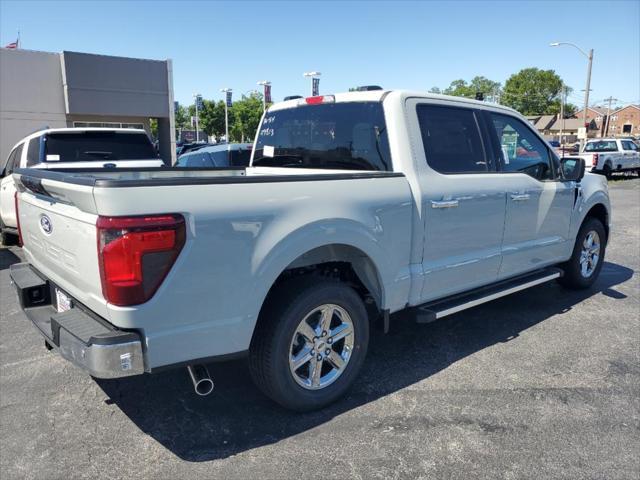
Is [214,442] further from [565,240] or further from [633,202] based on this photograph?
[633,202]

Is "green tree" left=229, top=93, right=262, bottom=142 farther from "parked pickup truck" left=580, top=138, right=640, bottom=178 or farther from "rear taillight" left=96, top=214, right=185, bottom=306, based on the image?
"rear taillight" left=96, top=214, right=185, bottom=306

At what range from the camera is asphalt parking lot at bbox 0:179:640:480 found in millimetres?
2779

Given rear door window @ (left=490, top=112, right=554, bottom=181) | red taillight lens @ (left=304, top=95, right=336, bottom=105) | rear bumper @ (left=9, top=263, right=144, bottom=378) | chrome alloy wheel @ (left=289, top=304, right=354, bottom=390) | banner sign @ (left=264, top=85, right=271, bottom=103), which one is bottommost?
chrome alloy wheel @ (left=289, top=304, right=354, bottom=390)

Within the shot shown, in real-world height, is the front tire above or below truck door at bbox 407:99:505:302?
below

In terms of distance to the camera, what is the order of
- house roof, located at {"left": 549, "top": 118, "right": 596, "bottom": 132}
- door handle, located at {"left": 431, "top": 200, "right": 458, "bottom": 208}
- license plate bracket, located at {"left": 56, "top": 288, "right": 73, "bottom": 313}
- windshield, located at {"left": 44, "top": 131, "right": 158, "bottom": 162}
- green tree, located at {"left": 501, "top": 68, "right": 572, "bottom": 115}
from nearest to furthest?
license plate bracket, located at {"left": 56, "top": 288, "right": 73, "bottom": 313}, door handle, located at {"left": 431, "top": 200, "right": 458, "bottom": 208}, windshield, located at {"left": 44, "top": 131, "right": 158, "bottom": 162}, house roof, located at {"left": 549, "top": 118, "right": 596, "bottom": 132}, green tree, located at {"left": 501, "top": 68, "right": 572, "bottom": 115}

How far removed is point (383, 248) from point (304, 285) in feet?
2.08

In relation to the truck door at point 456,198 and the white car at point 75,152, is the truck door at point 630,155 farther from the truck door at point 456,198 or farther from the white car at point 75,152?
the truck door at point 456,198

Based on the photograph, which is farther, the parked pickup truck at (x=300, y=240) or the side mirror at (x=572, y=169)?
the side mirror at (x=572, y=169)

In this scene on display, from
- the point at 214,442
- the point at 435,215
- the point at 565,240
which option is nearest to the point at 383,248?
the point at 435,215

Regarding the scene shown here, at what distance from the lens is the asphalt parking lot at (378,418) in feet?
9.12

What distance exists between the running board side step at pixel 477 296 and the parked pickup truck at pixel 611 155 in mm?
20875

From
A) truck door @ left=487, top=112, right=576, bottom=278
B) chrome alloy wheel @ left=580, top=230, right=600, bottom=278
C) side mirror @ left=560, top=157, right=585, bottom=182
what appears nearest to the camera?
truck door @ left=487, top=112, right=576, bottom=278

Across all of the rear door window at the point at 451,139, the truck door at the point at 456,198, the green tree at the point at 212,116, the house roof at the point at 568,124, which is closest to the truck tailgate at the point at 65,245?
the truck door at the point at 456,198

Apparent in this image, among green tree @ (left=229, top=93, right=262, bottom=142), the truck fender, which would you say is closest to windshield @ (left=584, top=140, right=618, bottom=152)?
the truck fender
